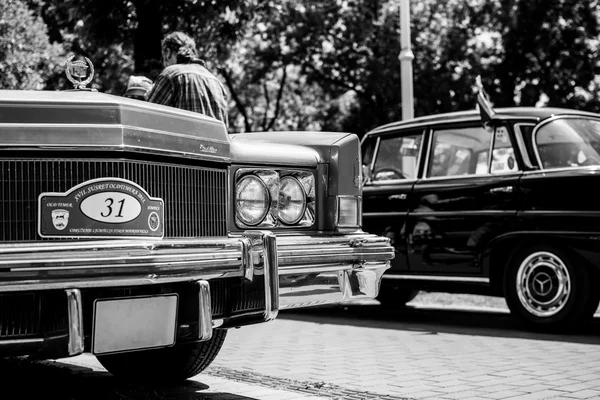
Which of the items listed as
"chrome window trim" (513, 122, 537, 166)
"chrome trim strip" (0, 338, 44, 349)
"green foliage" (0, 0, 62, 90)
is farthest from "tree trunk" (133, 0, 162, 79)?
"chrome trim strip" (0, 338, 44, 349)

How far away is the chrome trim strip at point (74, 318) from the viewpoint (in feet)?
9.55

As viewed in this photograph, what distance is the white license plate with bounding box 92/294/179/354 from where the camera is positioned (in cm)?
302

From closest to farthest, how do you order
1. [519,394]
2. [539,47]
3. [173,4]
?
[519,394]
[173,4]
[539,47]

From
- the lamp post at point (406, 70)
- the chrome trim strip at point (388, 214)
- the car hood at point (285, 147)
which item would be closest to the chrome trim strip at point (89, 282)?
the car hood at point (285, 147)

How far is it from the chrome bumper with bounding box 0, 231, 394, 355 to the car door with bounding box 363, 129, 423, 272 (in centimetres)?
373

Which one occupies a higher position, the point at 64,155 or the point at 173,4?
the point at 173,4

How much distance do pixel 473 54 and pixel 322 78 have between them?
15.4 feet

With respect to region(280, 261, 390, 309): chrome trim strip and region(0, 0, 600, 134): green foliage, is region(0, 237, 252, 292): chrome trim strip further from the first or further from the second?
region(0, 0, 600, 134): green foliage

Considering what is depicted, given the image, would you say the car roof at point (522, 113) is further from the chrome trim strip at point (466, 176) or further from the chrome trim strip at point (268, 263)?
the chrome trim strip at point (268, 263)

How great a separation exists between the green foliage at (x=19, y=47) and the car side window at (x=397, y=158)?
17.8 feet

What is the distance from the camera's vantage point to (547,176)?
6926mm

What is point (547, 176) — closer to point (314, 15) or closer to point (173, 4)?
point (173, 4)

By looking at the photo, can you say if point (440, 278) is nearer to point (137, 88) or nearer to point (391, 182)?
point (391, 182)

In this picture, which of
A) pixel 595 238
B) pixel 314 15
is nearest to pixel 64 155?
pixel 595 238
